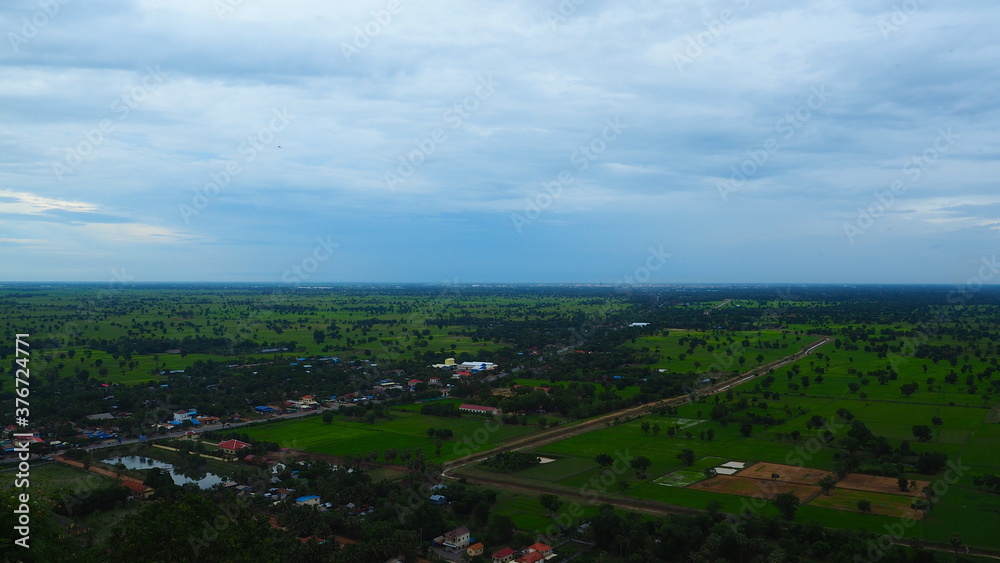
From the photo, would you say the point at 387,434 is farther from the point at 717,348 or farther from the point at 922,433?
the point at 717,348

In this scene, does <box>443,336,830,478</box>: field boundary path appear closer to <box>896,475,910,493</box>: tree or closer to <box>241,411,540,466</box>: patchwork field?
<box>241,411,540,466</box>: patchwork field

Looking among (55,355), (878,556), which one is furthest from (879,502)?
(55,355)

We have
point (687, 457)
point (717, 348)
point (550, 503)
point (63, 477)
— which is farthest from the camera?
point (717, 348)

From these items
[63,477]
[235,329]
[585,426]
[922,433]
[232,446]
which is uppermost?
[235,329]

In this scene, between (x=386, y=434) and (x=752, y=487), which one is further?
(x=386, y=434)

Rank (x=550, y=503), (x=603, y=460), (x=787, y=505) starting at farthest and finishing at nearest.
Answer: (x=603, y=460) → (x=550, y=503) → (x=787, y=505)

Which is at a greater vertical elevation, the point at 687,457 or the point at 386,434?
the point at 687,457

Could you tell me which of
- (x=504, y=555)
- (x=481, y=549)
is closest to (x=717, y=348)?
(x=481, y=549)

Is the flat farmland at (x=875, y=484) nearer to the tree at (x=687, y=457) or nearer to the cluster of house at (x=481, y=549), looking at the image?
the tree at (x=687, y=457)

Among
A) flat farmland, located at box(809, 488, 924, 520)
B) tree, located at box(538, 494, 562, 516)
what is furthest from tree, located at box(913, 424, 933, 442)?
tree, located at box(538, 494, 562, 516)
